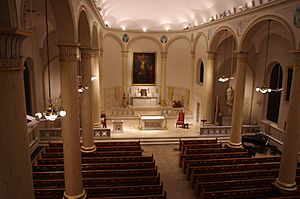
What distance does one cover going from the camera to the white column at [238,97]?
532 inches

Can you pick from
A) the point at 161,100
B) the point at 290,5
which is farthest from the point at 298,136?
the point at 161,100

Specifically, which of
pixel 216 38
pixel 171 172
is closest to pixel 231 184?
pixel 171 172

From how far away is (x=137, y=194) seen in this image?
9.23 meters

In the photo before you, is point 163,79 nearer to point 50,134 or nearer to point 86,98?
point 50,134

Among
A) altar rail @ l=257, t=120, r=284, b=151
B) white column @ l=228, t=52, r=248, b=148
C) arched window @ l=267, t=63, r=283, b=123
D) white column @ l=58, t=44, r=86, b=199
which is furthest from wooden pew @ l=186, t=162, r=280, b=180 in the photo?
arched window @ l=267, t=63, r=283, b=123

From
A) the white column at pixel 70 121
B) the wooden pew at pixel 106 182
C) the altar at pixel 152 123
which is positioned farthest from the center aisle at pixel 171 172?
the white column at pixel 70 121

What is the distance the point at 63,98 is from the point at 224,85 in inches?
601

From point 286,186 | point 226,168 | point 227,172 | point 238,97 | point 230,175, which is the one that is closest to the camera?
point 286,186

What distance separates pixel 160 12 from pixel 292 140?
1537 cm

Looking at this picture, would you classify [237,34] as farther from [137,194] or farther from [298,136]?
[137,194]

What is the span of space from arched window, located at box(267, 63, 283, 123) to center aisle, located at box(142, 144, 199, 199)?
24.5 ft

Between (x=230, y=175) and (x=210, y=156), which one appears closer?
(x=230, y=175)

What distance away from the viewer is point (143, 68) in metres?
23.9

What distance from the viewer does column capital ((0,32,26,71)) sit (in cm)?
375
